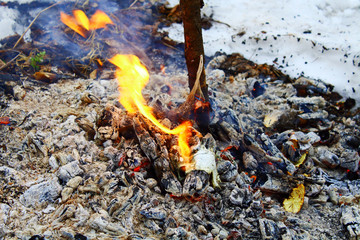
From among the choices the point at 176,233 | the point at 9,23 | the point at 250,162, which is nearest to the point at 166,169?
the point at 176,233

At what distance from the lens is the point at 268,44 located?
578 centimetres

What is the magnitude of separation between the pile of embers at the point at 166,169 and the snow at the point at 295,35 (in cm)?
90

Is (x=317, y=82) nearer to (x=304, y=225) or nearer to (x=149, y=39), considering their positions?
(x=304, y=225)

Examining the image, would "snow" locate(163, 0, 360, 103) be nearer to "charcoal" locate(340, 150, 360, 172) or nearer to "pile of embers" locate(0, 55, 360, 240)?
"pile of embers" locate(0, 55, 360, 240)

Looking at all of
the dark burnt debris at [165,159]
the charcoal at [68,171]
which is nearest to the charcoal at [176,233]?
the dark burnt debris at [165,159]

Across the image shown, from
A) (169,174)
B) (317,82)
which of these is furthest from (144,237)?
(317,82)

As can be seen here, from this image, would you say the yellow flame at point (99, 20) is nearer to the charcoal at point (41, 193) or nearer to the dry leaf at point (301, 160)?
the charcoal at point (41, 193)

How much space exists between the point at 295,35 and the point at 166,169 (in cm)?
458

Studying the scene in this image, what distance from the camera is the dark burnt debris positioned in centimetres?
270

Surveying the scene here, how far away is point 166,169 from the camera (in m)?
3.12

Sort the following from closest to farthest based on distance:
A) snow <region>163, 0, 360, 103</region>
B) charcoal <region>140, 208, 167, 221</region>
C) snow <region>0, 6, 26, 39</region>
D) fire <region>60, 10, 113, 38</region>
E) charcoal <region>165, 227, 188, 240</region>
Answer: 1. charcoal <region>165, 227, 188, 240</region>
2. charcoal <region>140, 208, 167, 221</region>
3. snow <region>163, 0, 360, 103</region>
4. snow <region>0, 6, 26, 39</region>
5. fire <region>60, 10, 113, 38</region>

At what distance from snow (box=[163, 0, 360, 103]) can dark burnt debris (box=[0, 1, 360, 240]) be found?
0.48m

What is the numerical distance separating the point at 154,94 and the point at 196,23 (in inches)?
63.3

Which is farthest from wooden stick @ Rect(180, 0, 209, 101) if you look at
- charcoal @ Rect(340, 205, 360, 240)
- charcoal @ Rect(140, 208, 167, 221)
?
charcoal @ Rect(340, 205, 360, 240)
